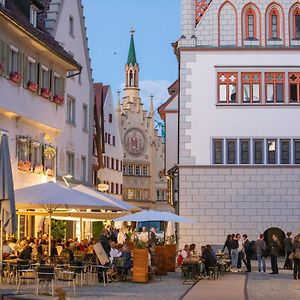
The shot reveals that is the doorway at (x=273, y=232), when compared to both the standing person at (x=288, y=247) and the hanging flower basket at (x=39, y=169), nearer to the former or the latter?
the standing person at (x=288, y=247)

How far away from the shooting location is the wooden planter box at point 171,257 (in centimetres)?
2744

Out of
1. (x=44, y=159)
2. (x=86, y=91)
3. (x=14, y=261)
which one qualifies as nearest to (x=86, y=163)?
(x=86, y=91)

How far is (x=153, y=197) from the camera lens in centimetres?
9744

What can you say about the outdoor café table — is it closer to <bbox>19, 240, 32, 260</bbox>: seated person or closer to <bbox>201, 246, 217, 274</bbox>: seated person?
<bbox>201, 246, 217, 274</bbox>: seated person

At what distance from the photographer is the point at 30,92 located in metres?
29.4

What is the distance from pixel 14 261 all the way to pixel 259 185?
17789 mm

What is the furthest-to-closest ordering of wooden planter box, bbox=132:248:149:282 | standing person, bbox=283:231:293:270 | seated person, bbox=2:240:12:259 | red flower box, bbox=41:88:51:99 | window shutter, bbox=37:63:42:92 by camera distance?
red flower box, bbox=41:88:51:99 → window shutter, bbox=37:63:42:92 → standing person, bbox=283:231:293:270 → wooden planter box, bbox=132:248:149:282 → seated person, bbox=2:240:12:259

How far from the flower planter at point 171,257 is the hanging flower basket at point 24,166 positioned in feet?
20.3

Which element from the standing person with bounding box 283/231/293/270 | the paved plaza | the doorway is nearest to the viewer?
the paved plaza

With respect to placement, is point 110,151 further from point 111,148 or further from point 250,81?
point 250,81

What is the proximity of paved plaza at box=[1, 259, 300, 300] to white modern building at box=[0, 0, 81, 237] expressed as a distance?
25.5 feet

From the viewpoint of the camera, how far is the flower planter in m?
27.4

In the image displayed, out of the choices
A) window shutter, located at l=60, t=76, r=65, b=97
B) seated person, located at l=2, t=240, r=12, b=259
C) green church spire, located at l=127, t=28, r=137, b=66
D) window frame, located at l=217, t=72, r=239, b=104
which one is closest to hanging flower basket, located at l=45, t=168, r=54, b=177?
window shutter, located at l=60, t=76, r=65, b=97

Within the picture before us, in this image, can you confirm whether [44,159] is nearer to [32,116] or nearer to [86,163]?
[32,116]
